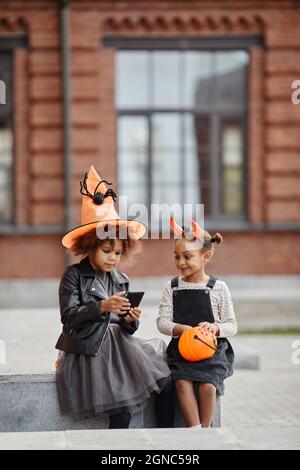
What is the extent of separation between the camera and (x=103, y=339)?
6648mm

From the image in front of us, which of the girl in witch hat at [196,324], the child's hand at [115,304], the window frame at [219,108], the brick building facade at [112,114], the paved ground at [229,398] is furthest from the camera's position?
the window frame at [219,108]

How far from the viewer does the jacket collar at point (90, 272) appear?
22.1ft

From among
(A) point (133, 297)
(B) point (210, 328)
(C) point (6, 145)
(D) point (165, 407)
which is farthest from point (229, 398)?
(C) point (6, 145)

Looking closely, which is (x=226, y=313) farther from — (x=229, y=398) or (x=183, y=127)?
(x=183, y=127)

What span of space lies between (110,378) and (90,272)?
2.10ft

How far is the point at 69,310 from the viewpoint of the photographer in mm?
6594

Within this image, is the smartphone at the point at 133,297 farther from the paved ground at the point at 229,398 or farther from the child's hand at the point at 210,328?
the paved ground at the point at 229,398

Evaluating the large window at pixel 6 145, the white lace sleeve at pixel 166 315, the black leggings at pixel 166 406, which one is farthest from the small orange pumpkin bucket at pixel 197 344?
the large window at pixel 6 145

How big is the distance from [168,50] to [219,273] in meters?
3.29

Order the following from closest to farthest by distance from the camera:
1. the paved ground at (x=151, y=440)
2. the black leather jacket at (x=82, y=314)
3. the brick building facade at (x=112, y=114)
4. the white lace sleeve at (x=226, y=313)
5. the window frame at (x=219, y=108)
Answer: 1. the paved ground at (x=151, y=440)
2. the black leather jacket at (x=82, y=314)
3. the white lace sleeve at (x=226, y=313)
4. the brick building facade at (x=112, y=114)
5. the window frame at (x=219, y=108)

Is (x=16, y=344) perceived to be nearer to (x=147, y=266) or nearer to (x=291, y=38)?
(x=147, y=266)

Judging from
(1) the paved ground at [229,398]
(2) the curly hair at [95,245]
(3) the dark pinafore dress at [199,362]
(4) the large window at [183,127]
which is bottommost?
(1) the paved ground at [229,398]
